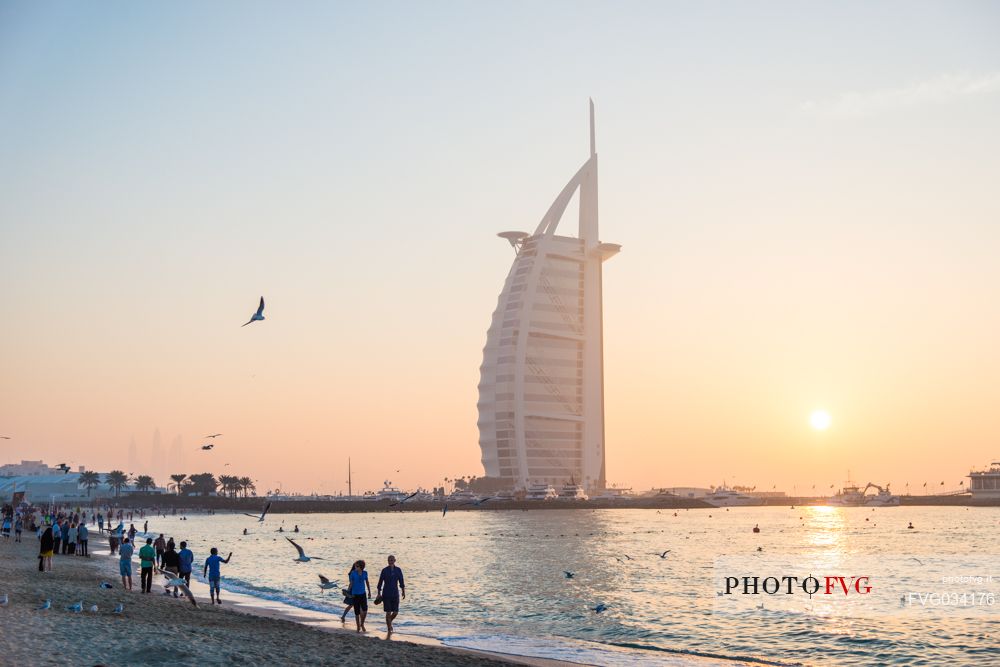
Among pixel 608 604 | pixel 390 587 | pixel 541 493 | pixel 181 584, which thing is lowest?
pixel 608 604

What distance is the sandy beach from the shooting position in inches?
723

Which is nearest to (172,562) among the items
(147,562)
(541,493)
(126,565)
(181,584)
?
(147,562)

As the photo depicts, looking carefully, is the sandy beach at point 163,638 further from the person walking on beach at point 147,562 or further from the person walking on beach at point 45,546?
the person walking on beach at point 45,546

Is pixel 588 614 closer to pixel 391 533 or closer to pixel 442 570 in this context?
pixel 442 570

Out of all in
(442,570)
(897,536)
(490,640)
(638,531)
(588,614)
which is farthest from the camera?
(638,531)

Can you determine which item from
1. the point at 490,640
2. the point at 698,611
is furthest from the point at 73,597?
the point at 698,611

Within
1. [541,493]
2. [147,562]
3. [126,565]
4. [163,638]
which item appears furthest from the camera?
[541,493]

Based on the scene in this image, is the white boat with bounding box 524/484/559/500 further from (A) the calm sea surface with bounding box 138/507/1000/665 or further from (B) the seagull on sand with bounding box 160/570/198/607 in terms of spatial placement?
(B) the seagull on sand with bounding box 160/570/198/607

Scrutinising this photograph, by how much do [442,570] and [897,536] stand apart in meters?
65.7

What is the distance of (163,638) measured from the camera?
67.3ft

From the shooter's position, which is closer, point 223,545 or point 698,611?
point 698,611

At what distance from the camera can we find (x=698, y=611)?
3697 centimetres

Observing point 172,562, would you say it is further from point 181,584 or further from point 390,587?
point 390,587

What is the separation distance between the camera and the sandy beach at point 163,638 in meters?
18.4
